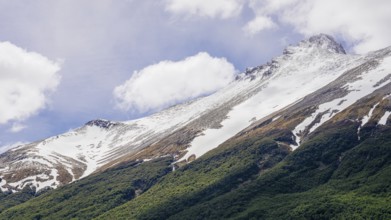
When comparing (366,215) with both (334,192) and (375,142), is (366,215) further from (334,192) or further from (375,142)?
(375,142)

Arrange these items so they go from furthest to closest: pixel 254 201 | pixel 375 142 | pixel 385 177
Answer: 1. pixel 375 142
2. pixel 254 201
3. pixel 385 177

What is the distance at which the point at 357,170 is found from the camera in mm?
173375

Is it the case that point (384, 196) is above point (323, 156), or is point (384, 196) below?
→ below

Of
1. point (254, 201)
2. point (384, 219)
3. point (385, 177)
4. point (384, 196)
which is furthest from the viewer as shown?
point (254, 201)

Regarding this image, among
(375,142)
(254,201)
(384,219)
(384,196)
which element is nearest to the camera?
(384,219)

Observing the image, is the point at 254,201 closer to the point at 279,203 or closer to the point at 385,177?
the point at 279,203

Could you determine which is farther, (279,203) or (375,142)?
(375,142)

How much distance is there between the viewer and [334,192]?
160 meters

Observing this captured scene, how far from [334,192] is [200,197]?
50.9 m

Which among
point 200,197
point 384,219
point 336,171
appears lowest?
point 384,219

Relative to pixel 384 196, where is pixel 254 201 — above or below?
above

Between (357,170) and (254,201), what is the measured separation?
35.8 metres

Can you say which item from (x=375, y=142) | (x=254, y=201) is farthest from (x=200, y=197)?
(x=375, y=142)

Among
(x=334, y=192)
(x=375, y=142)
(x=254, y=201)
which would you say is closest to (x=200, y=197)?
(x=254, y=201)
